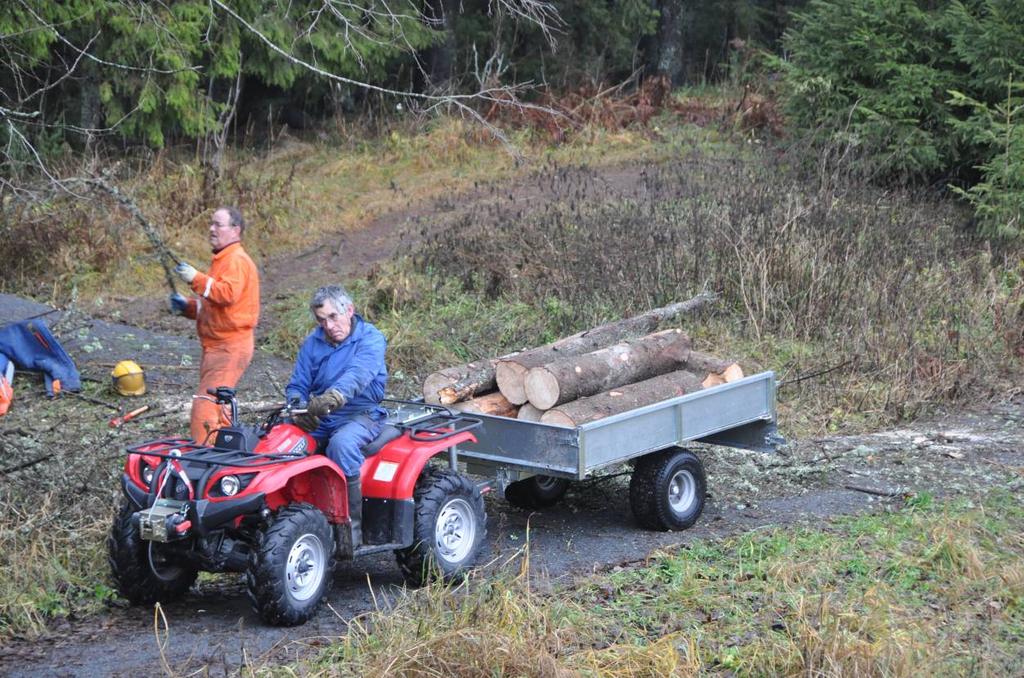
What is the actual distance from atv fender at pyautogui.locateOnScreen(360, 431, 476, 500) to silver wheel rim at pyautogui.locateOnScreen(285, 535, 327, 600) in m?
0.49

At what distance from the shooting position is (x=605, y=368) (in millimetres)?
8234

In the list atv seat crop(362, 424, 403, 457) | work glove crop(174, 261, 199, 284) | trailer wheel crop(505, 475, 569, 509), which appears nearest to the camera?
atv seat crop(362, 424, 403, 457)

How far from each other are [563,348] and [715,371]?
112 centimetres

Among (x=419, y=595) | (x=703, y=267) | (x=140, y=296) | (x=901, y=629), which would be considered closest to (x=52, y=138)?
(x=140, y=296)

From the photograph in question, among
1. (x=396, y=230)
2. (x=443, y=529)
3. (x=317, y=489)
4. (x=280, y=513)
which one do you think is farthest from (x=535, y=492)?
(x=396, y=230)

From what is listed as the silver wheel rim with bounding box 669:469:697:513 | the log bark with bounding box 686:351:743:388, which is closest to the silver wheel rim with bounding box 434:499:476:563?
the silver wheel rim with bounding box 669:469:697:513

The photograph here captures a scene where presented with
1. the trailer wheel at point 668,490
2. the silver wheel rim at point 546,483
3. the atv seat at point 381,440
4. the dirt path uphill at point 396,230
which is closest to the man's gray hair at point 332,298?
the atv seat at point 381,440

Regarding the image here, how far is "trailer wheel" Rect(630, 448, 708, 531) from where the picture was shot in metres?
7.73

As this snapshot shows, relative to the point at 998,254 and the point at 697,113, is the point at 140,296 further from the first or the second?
the point at 697,113

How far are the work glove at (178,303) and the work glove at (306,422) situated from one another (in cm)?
161

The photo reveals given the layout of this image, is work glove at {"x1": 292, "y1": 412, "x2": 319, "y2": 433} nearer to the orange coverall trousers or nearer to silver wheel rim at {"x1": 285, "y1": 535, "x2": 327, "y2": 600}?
silver wheel rim at {"x1": 285, "y1": 535, "x2": 327, "y2": 600}

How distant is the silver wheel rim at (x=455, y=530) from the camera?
6.66m

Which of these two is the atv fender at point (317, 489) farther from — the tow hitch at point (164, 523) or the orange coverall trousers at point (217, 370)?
the orange coverall trousers at point (217, 370)

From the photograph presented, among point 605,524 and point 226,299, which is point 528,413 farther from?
point 226,299
